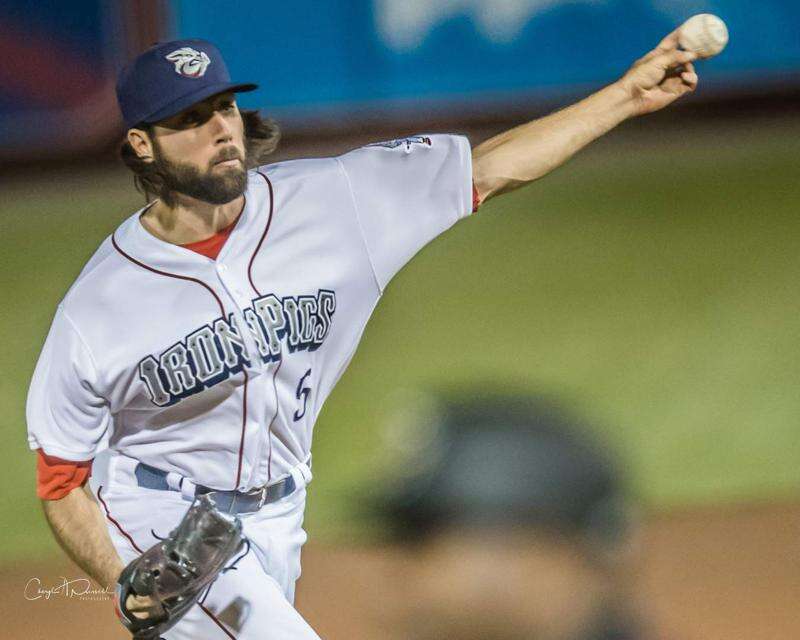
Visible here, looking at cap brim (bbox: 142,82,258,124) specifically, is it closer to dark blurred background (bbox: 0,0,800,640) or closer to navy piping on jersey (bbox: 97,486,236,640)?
navy piping on jersey (bbox: 97,486,236,640)

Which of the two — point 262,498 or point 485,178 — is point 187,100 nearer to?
point 485,178

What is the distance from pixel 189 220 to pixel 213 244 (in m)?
0.09

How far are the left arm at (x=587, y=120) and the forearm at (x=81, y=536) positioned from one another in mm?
1286

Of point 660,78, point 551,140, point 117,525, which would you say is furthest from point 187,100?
point 660,78

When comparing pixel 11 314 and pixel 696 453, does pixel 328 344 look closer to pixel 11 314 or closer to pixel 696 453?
pixel 696 453

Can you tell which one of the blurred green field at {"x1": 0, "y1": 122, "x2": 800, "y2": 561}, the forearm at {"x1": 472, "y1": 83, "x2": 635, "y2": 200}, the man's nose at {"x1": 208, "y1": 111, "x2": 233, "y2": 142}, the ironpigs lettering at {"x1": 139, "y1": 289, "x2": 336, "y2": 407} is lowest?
the blurred green field at {"x1": 0, "y1": 122, "x2": 800, "y2": 561}

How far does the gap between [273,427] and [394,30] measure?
3.91 m

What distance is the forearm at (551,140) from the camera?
3.14m

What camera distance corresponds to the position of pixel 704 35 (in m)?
3.05

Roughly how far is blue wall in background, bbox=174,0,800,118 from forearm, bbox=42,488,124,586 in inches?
154

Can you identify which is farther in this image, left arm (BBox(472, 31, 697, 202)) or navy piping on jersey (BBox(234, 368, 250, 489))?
left arm (BBox(472, 31, 697, 202))

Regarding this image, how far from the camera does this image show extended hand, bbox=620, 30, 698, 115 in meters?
3.14

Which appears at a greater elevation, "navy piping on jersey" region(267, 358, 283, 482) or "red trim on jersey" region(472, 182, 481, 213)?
"red trim on jersey" region(472, 182, 481, 213)

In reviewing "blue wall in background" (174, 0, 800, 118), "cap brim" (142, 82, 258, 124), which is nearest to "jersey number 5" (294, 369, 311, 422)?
"cap brim" (142, 82, 258, 124)
